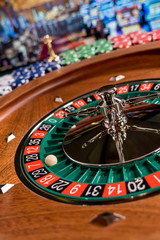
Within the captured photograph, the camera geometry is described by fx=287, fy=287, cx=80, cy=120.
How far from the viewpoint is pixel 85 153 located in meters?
1.85

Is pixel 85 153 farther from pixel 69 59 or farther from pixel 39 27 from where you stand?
pixel 39 27

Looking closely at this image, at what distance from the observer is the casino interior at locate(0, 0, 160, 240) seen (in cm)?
122

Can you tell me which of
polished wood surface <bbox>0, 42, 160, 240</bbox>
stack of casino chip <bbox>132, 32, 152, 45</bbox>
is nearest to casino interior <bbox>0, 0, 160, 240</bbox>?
polished wood surface <bbox>0, 42, 160, 240</bbox>

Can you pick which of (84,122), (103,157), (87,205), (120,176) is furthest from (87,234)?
(84,122)

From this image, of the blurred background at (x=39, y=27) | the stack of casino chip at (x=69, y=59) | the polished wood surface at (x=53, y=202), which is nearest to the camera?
the polished wood surface at (x=53, y=202)

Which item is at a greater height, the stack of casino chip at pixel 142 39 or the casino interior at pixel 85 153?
the stack of casino chip at pixel 142 39

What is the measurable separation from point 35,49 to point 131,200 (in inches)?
394

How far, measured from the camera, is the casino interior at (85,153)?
4.01 feet

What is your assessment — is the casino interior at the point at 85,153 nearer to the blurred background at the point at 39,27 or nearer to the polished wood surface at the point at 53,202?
the polished wood surface at the point at 53,202

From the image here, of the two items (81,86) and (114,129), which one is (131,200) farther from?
(81,86)

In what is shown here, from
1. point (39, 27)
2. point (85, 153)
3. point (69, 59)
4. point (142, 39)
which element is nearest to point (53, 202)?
point (85, 153)

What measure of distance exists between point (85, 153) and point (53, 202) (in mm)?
482

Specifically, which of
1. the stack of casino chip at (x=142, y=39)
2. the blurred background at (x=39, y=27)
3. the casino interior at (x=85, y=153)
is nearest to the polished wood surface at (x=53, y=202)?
the casino interior at (x=85, y=153)

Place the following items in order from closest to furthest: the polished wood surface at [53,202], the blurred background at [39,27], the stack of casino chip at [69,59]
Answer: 1. the polished wood surface at [53,202]
2. the stack of casino chip at [69,59]
3. the blurred background at [39,27]
